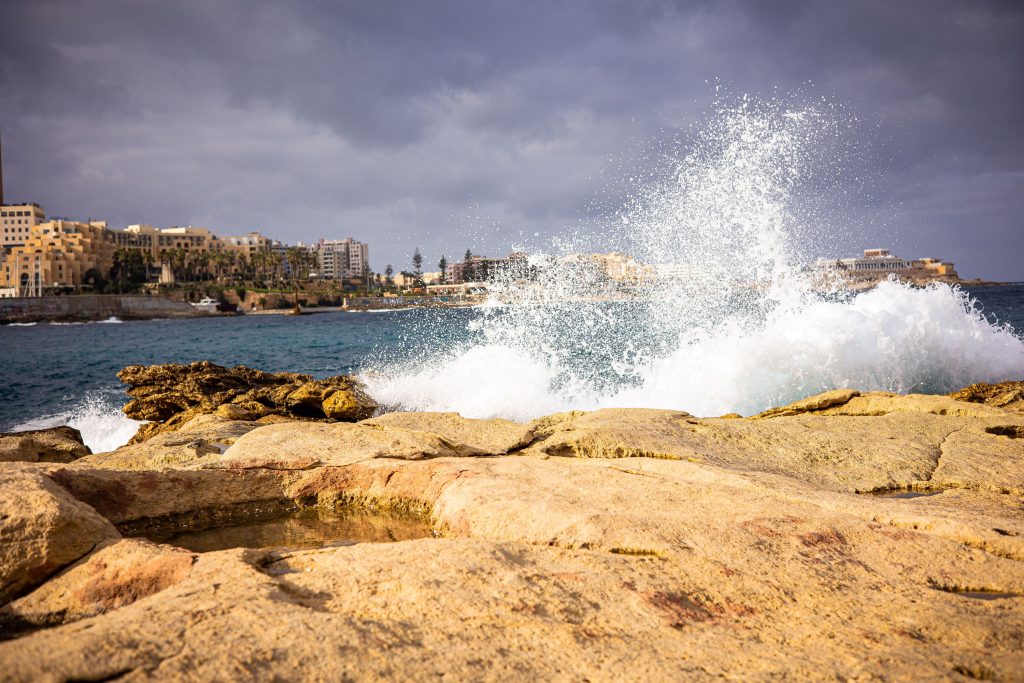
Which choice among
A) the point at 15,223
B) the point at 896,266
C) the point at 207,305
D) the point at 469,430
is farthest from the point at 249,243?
the point at 469,430

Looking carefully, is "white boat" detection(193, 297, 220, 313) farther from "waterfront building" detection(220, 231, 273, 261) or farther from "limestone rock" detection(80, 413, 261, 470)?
"limestone rock" detection(80, 413, 261, 470)

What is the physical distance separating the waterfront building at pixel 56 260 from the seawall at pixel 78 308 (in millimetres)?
19199

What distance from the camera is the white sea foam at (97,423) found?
12.8 metres

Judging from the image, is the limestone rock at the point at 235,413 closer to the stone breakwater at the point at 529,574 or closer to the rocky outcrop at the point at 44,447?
the rocky outcrop at the point at 44,447

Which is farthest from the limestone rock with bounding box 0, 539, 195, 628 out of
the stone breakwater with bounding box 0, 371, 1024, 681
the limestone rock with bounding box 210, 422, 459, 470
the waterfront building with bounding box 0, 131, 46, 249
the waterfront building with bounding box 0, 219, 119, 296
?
the waterfront building with bounding box 0, 131, 46, 249

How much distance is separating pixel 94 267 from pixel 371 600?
13765 cm

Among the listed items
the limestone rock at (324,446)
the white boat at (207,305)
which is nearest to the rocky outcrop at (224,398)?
the limestone rock at (324,446)

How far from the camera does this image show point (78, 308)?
274ft

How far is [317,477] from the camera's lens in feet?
15.8

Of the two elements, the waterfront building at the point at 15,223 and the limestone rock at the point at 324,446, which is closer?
the limestone rock at the point at 324,446

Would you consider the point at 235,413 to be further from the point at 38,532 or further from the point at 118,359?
the point at 118,359

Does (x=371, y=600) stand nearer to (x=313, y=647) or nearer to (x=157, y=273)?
(x=313, y=647)

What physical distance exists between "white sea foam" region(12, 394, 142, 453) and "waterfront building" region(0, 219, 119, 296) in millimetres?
101372

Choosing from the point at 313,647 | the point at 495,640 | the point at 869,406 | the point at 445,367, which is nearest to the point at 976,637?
the point at 495,640
